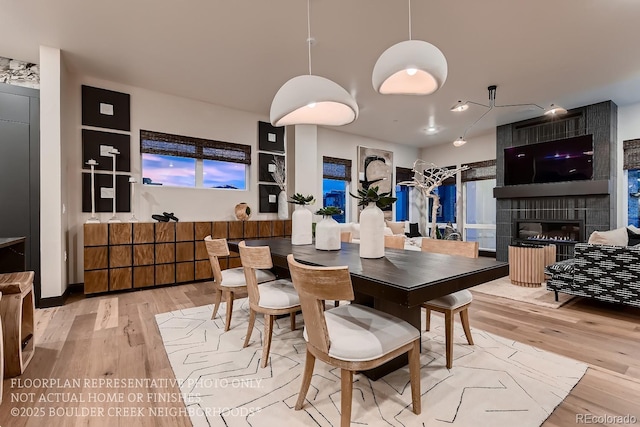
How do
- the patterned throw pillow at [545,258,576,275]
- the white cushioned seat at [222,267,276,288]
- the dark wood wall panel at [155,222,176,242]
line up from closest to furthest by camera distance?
the white cushioned seat at [222,267,276,288] < the patterned throw pillow at [545,258,576,275] < the dark wood wall panel at [155,222,176,242]

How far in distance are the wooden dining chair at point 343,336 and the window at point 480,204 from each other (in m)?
6.44

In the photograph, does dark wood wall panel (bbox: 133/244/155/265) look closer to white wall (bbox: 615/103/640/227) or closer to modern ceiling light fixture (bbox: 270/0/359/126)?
modern ceiling light fixture (bbox: 270/0/359/126)

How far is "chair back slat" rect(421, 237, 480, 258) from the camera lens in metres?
2.28

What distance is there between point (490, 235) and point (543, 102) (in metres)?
3.27

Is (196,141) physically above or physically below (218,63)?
below

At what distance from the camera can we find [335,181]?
6.95 meters

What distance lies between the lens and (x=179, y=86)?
4.27 m

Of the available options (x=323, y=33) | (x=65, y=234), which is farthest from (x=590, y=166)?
(x=65, y=234)

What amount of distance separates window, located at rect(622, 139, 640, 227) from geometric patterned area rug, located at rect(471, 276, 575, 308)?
2.36 m

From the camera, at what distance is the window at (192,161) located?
448 cm

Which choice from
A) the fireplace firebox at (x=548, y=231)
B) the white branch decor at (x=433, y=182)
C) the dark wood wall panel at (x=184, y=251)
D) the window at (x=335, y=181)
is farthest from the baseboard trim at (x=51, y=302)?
the fireplace firebox at (x=548, y=231)

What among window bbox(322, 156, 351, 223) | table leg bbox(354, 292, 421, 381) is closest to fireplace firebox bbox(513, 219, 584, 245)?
window bbox(322, 156, 351, 223)

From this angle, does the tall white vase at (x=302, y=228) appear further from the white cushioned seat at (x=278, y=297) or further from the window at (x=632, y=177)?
the window at (x=632, y=177)

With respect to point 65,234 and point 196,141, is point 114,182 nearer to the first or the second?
point 65,234
